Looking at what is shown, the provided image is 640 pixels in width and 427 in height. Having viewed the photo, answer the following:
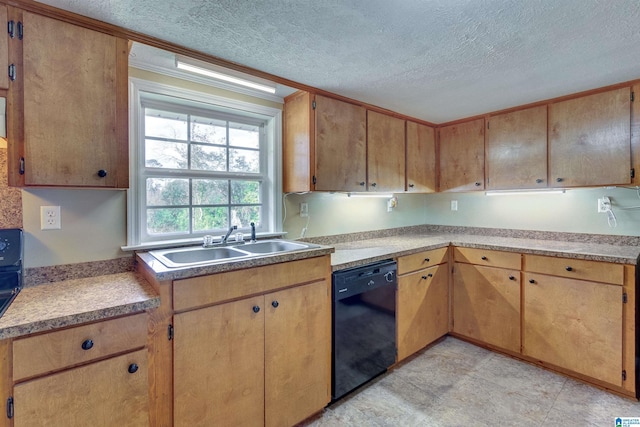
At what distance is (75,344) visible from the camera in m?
A: 1.15

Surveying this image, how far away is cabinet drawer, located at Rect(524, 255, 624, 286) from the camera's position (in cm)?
206

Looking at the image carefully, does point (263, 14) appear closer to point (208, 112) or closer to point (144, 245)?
point (208, 112)

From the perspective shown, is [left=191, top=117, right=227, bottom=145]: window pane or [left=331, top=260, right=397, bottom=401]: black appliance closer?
[left=331, top=260, right=397, bottom=401]: black appliance

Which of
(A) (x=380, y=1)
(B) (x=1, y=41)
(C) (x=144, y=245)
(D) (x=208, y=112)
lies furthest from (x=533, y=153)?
(B) (x=1, y=41)

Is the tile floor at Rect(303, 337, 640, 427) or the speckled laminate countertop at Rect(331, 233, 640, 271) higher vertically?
the speckled laminate countertop at Rect(331, 233, 640, 271)

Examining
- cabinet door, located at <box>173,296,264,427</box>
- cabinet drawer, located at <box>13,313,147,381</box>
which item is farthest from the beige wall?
cabinet drawer, located at <box>13,313,147,381</box>

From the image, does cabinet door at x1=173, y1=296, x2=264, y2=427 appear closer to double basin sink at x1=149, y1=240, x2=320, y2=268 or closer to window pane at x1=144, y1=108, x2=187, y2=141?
double basin sink at x1=149, y1=240, x2=320, y2=268

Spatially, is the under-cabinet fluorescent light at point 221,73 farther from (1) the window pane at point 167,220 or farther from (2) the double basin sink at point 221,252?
(2) the double basin sink at point 221,252

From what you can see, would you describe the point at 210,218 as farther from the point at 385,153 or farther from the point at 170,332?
the point at 385,153

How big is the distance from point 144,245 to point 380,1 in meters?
1.77

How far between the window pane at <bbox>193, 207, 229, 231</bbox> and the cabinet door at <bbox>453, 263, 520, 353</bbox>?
211 centimetres

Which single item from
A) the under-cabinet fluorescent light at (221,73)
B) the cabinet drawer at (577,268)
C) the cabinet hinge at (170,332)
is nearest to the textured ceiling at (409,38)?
the under-cabinet fluorescent light at (221,73)

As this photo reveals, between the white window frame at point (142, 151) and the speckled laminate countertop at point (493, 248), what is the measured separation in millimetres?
639

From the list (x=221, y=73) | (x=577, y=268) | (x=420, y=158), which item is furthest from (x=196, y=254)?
(x=577, y=268)
